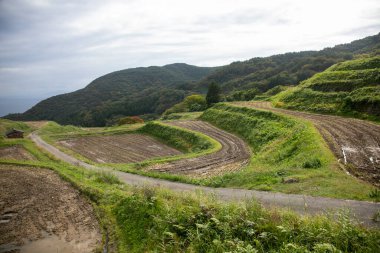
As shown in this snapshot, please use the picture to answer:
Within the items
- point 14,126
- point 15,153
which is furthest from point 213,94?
point 15,153

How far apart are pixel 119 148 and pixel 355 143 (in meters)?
35.0

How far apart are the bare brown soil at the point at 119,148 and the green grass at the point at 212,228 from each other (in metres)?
24.0

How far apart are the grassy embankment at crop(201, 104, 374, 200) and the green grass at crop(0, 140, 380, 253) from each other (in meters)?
4.63

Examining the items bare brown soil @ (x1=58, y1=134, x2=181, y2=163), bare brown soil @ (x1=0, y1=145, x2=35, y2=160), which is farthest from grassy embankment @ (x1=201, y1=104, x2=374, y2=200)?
bare brown soil @ (x1=0, y1=145, x2=35, y2=160)

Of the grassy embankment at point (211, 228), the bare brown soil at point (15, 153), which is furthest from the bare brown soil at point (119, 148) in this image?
the grassy embankment at point (211, 228)

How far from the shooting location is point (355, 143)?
2450cm

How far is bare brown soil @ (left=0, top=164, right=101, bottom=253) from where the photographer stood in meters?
13.7

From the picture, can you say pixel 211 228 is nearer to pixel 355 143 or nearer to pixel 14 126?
pixel 355 143

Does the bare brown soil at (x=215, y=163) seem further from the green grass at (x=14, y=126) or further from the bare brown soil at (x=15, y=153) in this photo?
the green grass at (x=14, y=126)

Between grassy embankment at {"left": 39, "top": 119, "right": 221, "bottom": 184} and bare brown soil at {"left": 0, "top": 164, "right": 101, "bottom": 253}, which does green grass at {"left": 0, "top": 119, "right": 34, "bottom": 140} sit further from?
bare brown soil at {"left": 0, "top": 164, "right": 101, "bottom": 253}

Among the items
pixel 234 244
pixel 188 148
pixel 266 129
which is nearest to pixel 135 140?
pixel 188 148

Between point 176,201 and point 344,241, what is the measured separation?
784cm

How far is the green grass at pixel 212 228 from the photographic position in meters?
9.24

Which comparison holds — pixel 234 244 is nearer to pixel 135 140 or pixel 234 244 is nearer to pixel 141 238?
pixel 141 238
